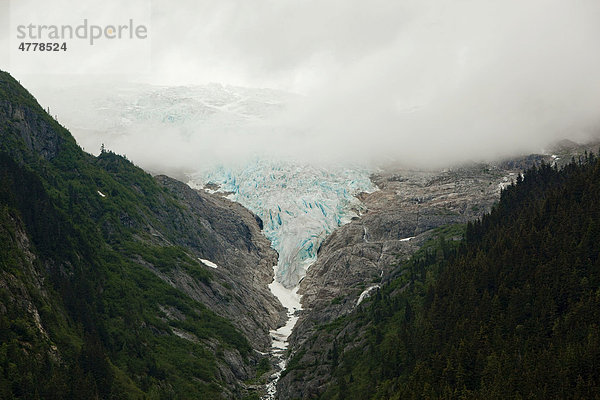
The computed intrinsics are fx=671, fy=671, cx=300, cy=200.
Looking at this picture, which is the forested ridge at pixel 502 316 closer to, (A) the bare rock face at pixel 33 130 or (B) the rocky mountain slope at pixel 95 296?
(B) the rocky mountain slope at pixel 95 296

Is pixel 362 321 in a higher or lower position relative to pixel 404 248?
lower

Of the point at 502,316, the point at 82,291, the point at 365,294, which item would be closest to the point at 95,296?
the point at 82,291

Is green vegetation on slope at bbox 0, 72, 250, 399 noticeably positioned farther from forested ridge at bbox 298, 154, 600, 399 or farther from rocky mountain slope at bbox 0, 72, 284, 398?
forested ridge at bbox 298, 154, 600, 399

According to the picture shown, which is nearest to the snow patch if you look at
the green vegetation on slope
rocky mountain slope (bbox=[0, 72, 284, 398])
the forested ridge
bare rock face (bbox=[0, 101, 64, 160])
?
the forested ridge

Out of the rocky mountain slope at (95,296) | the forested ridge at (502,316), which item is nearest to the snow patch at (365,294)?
the forested ridge at (502,316)

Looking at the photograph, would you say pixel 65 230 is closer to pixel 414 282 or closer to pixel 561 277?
pixel 414 282

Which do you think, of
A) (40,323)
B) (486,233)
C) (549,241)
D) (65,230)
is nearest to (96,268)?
(65,230)
